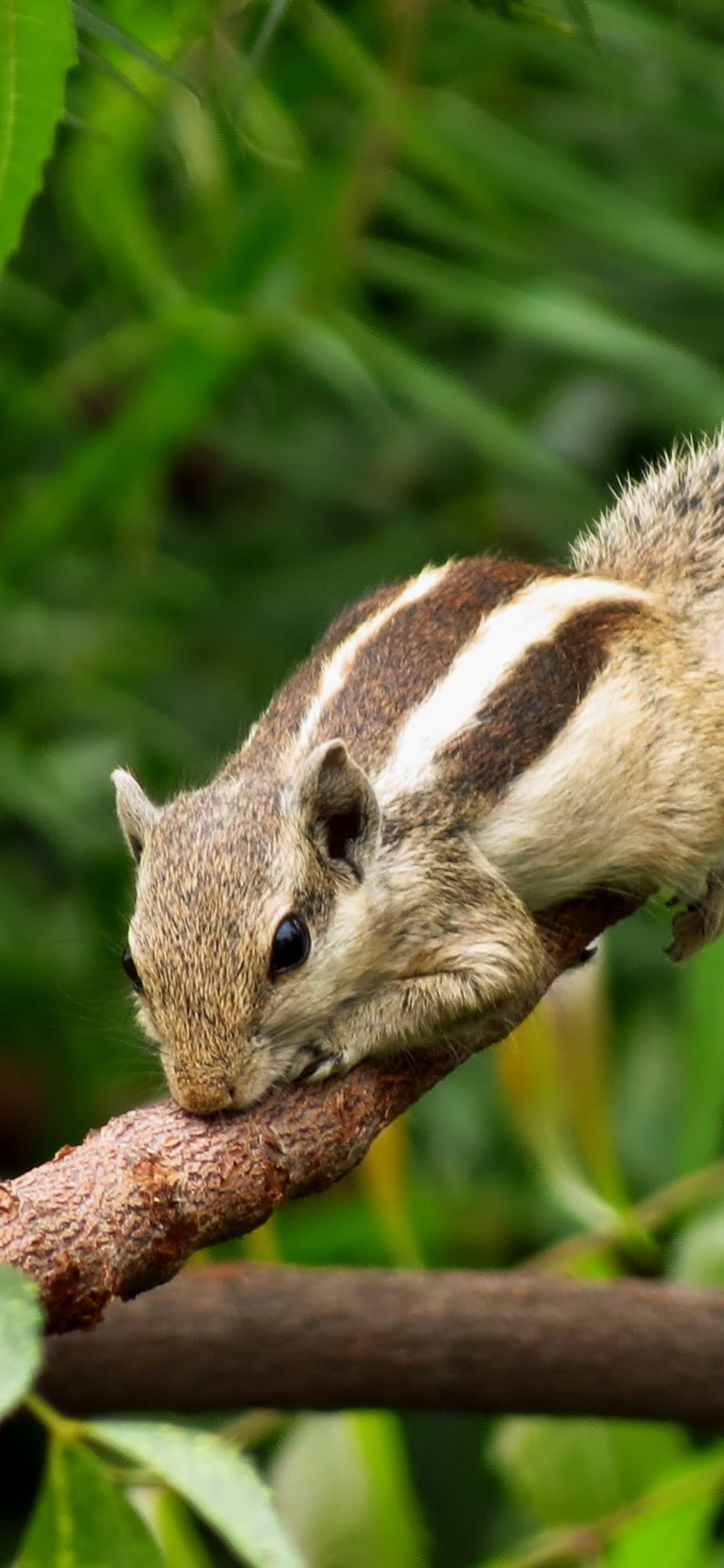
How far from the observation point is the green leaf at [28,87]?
1646 mm

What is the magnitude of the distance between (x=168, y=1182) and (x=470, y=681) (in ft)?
3.56

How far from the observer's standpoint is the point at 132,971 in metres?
2.85

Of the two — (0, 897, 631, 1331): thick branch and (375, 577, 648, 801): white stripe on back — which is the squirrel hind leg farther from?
(0, 897, 631, 1331): thick branch

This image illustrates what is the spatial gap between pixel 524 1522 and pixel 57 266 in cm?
301

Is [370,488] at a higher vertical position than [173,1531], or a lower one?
higher

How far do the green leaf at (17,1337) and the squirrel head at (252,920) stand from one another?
0.97 metres

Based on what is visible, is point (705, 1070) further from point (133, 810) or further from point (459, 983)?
point (133, 810)

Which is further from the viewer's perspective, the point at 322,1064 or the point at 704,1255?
the point at 704,1255

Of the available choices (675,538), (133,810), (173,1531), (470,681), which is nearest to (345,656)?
(470,681)

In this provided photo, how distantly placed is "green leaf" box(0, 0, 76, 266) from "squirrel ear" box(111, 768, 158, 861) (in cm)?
137

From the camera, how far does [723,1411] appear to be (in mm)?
2828

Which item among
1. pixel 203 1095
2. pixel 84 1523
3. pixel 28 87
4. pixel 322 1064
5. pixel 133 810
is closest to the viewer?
pixel 28 87

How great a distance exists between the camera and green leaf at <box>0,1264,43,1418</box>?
1.40m

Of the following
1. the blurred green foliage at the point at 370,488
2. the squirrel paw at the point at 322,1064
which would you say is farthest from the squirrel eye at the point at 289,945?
the blurred green foliage at the point at 370,488
